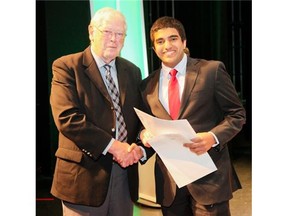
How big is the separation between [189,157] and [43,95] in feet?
12.2

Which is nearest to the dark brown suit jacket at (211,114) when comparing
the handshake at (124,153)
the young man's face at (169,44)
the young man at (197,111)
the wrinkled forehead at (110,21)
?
the young man at (197,111)

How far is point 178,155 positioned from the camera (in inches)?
85.2

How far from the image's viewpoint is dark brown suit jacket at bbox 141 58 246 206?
7.19 feet

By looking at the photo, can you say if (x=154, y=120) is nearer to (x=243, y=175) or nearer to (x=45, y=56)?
(x=45, y=56)

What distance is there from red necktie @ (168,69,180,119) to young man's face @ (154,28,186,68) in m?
0.07

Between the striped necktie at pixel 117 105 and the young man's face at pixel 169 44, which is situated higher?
the young man's face at pixel 169 44

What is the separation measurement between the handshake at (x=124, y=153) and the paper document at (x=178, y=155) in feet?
0.41

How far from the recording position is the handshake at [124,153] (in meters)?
2.14

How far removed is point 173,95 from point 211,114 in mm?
213

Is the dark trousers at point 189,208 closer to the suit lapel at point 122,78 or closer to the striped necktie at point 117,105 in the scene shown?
the striped necktie at point 117,105

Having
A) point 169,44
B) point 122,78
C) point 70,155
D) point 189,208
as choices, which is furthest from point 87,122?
point 189,208

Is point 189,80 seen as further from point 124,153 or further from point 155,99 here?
point 124,153

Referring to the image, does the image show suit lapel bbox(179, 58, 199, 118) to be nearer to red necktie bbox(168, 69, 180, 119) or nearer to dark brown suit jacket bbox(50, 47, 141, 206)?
red necktie bbox(168, 69, 180, 119)
